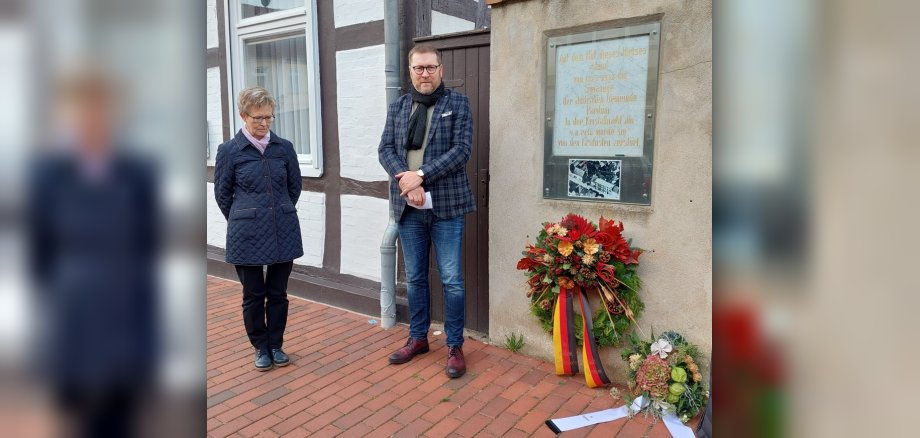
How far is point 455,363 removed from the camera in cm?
348

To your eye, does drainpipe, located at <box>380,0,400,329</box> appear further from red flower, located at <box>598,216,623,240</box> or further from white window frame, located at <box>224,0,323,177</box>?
red flower, located at <box>598,216,623,240</box>

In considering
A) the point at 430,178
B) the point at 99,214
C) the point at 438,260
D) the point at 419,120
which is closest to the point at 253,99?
the point at 419,120

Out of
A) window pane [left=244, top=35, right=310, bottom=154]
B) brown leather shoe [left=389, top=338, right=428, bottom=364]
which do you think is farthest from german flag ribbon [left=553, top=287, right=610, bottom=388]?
window pane [left=244, top=35, right=310, bottom=154]

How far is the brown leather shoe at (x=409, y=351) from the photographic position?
369 centimetres

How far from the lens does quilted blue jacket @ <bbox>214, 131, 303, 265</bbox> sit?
136 inches

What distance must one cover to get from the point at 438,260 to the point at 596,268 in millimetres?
988

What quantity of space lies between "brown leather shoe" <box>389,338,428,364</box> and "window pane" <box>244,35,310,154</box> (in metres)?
2.49

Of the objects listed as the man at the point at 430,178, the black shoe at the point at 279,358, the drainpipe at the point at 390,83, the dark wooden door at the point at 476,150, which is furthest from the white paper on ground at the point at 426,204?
the black shoe at the point at 279,358

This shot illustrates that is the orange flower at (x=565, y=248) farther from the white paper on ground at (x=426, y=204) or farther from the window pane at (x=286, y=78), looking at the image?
the window pane at (x=286, y=78)

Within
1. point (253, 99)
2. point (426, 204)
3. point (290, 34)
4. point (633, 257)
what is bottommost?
point (633, 257)

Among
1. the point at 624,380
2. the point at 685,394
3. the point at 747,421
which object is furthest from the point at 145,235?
the point at 624,380

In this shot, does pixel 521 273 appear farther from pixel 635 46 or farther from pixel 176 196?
pixel 176 196

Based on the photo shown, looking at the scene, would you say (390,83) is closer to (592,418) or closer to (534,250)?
(534,250)

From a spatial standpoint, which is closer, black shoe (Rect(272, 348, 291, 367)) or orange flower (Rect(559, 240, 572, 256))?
orange flower (Rect(559, 240, 572, 256))
